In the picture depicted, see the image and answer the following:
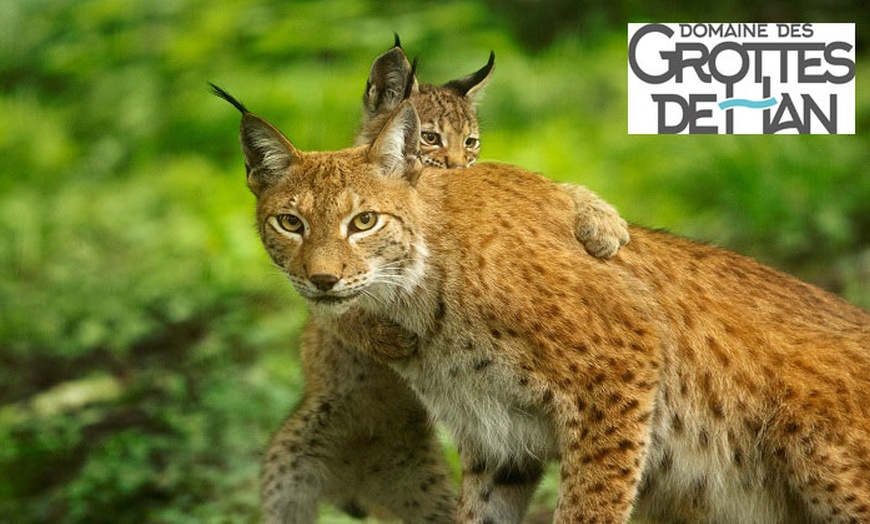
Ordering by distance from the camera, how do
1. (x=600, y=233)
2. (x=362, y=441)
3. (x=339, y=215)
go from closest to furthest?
(x=339, y=215) < (x=600, y=233) < (x=362, y=441)

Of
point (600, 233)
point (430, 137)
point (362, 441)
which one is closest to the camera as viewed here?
point (600, 233)

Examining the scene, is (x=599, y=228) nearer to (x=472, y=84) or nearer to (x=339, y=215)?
(x=339, y=215)

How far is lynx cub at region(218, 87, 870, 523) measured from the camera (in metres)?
4.96

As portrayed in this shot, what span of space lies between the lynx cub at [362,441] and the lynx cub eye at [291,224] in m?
1.03

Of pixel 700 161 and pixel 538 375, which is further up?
pixel 700 161

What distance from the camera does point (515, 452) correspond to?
5242mm

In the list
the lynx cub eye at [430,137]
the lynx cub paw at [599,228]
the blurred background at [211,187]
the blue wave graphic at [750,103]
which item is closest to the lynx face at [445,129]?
the lynx cub eye at [430,137]

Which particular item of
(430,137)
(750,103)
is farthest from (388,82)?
(750,103)

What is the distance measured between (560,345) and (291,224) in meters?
0.99

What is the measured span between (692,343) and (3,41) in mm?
9061

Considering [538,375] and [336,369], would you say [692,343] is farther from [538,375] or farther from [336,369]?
[336,369]

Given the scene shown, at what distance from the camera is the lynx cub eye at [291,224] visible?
4895mm

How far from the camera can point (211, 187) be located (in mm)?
10641

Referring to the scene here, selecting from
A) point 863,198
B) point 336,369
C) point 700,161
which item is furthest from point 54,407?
point 863,198
